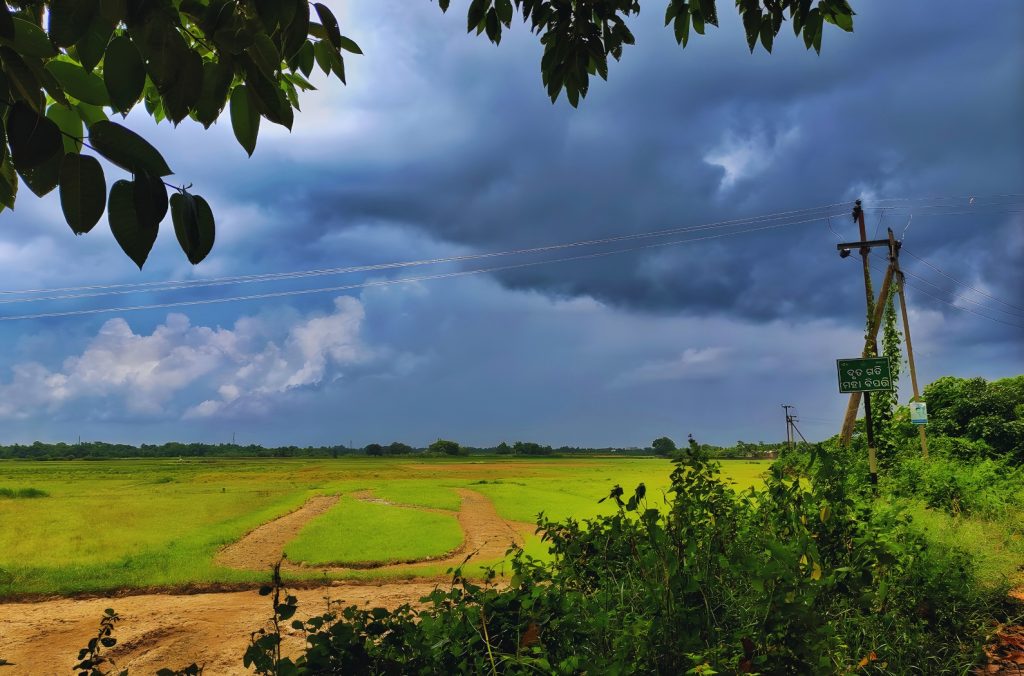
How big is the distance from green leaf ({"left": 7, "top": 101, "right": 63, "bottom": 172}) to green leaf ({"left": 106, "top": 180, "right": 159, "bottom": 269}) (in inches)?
3.8

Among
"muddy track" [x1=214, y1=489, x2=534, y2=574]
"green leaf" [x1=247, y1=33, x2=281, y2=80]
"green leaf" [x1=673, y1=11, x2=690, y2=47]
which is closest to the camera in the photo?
"green leaf" [x1=247, y1=33, x2=281, y2=80]

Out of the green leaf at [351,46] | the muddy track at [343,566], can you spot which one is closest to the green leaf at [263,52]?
the green leaf at [351,46]

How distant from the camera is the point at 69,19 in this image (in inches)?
34.8

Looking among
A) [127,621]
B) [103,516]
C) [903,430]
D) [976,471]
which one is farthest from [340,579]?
[903,430]

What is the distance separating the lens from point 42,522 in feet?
55.1

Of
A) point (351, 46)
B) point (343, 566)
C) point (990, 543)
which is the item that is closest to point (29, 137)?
point (351, 46)

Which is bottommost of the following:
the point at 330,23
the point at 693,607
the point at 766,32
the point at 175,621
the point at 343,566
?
the point at 343,566

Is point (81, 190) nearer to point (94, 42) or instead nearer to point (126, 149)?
point (126, 149)

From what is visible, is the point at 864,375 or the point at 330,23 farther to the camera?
the point at 864,375

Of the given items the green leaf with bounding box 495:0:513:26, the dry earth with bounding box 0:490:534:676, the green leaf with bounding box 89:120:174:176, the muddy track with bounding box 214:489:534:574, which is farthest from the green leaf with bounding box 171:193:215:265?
the muddy track with bounding box 214:489:534:574

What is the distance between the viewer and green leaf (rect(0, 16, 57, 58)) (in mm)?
927

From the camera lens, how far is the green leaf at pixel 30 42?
0.93 meters

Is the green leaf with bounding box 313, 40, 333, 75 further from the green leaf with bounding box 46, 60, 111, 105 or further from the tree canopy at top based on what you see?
the green leaf with bounding box 46, 60, 111, 105

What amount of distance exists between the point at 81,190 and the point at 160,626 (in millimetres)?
8491
